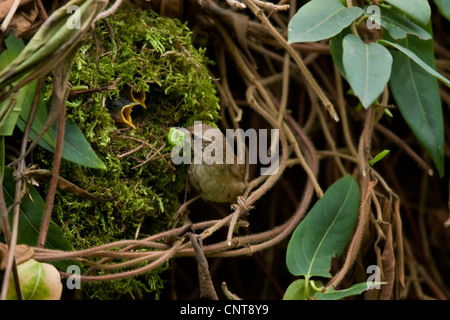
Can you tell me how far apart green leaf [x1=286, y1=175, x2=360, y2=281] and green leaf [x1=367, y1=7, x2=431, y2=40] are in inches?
19.1

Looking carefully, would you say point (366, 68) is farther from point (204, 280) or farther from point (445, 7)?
point (204, 280)

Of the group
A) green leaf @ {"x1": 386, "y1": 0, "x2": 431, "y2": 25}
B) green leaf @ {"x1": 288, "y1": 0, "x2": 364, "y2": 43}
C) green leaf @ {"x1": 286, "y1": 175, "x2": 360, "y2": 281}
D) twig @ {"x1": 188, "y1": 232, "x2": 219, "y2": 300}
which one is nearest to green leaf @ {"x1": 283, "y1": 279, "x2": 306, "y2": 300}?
green leaf @ {"x1": 286, "y1": 175, "x2": 360, "y2": 281}

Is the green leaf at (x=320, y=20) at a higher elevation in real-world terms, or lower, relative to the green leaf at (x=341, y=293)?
higher

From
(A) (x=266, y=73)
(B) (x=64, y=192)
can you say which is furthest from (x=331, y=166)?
(B) (x=64, y=192)

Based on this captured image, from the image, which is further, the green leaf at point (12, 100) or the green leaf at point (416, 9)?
the green leaf at point (416, 9)

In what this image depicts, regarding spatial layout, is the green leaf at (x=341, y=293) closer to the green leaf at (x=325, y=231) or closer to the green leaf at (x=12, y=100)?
the green leaf at (x=325, y=231)

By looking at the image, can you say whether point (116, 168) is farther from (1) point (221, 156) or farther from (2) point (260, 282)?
(2) point (260, 282)

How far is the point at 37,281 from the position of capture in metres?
1.35

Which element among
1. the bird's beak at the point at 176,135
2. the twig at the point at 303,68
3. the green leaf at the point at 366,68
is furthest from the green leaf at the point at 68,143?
the green leaf at the point at 366,68

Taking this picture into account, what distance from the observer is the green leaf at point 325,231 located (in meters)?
1.64

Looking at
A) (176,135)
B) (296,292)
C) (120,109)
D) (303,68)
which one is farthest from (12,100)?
(296,292)

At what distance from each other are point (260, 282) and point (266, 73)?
1079 millimetres

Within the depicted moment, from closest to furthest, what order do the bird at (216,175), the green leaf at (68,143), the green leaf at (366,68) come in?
the green leaf at (366,68) < the green leaf at (68,143) < the bird at (216,175)

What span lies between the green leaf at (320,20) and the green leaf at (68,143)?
26.2 inches
